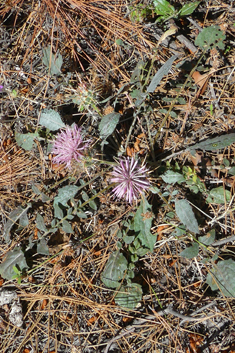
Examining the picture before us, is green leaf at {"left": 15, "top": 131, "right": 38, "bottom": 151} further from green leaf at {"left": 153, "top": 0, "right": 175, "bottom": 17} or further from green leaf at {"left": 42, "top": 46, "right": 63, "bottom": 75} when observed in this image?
green leaf at {"left": 153, "top": 0, "right": 175, "bottom": 17}

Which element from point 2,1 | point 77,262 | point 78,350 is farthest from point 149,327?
point 2,1

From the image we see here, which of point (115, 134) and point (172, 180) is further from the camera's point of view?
point (115, 134)

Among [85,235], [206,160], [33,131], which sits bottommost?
[85,235]

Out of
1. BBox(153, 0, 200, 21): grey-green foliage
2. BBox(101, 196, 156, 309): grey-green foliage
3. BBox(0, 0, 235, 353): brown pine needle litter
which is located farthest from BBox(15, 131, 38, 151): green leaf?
BBox(153, 0, 200, 21): grey-green foliage

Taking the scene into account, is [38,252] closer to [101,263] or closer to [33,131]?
[101,263]

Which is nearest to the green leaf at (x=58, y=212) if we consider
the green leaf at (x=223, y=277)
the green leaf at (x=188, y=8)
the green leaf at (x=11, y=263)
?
the green leaf at (x=11, y=263)

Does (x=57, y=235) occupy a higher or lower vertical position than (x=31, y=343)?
higher

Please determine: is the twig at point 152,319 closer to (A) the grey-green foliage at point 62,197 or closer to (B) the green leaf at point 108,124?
(A) the grey-green foliage at point 62,197

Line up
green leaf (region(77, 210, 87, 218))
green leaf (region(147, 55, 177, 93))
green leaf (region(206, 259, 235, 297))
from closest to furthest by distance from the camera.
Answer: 1. green leaf (region(147, 55, 177, 93))
2. green leaf (region(206, 259, 235, 297))
3. green leaf (region(77, 210, 87, 218))

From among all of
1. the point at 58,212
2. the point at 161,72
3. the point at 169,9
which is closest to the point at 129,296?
the point at 58,212
